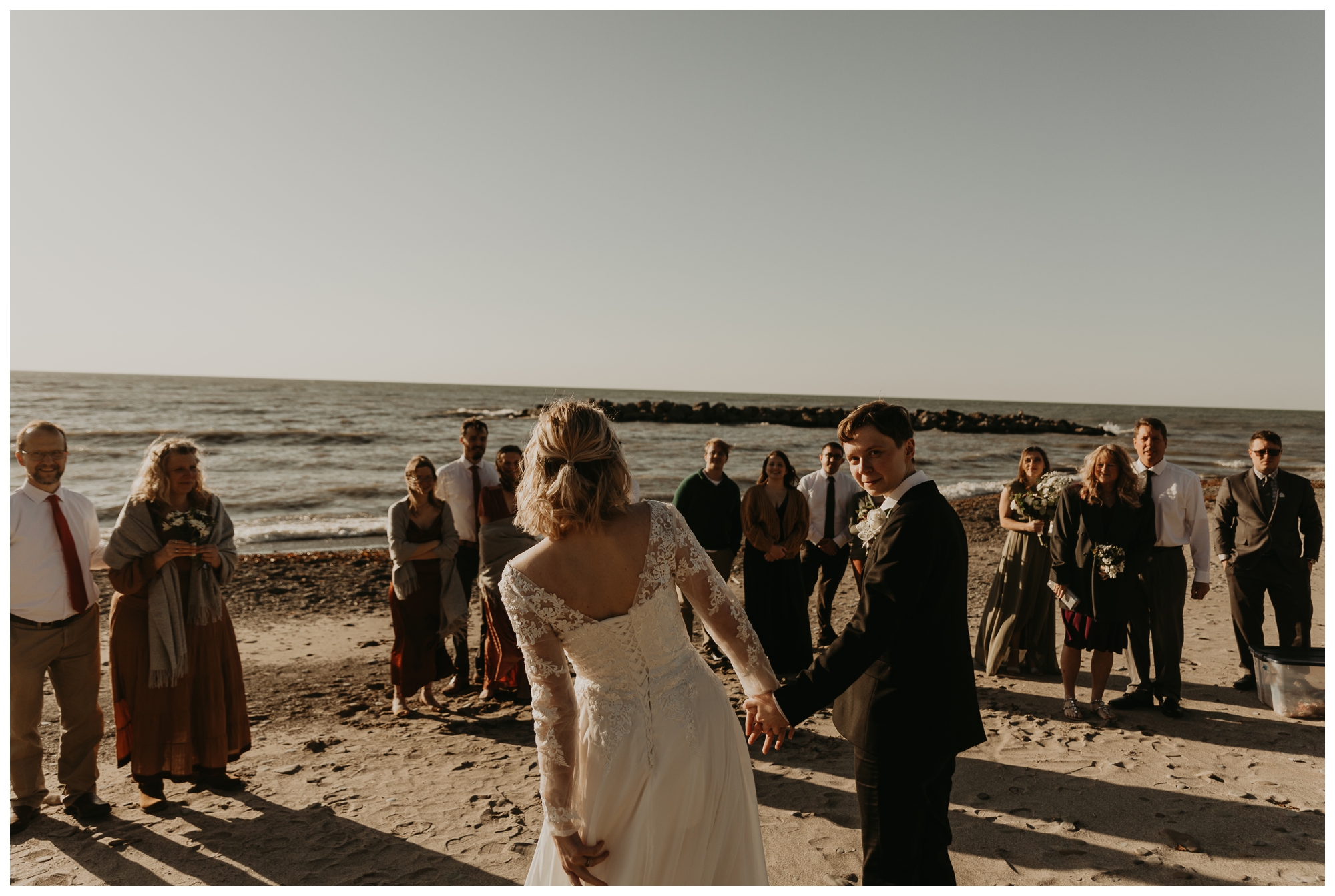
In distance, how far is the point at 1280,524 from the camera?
21.5 feet

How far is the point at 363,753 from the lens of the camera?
18.1 feet

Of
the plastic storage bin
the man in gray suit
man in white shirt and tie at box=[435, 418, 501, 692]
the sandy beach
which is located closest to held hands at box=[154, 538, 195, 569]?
the sandy beach

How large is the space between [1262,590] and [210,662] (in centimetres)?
787

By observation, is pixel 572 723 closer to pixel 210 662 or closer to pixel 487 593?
pixel 210 662

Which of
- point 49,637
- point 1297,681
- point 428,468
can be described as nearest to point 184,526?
point 49,637

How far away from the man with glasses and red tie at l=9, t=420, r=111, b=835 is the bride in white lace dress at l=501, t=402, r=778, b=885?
138 inches

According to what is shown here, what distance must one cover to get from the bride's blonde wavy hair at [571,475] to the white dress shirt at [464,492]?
4960mm

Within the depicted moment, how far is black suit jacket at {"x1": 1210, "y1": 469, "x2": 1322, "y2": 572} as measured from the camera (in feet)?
21.4

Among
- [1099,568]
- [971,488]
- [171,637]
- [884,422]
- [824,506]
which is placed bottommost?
[971,488]

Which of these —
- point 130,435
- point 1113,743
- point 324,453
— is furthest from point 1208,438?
point 130,435

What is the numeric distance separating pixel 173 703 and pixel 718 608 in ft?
12.4

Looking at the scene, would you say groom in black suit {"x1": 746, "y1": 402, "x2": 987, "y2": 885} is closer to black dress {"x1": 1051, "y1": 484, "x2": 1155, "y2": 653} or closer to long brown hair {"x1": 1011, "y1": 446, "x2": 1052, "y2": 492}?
black dress {"x1": 1051, "y1": 484, "x2": 1155, "y2": 653}

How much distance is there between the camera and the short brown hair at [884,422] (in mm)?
2979

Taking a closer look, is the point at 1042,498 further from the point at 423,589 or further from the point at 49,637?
the point at 49,637
